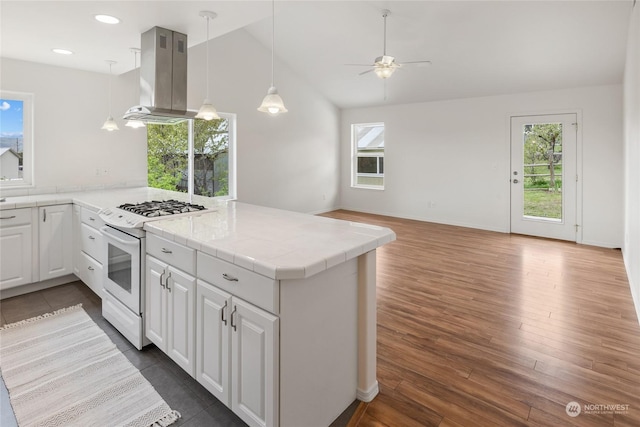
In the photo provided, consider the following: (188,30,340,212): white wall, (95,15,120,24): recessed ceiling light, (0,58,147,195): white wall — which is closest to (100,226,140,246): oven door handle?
(95,15,120,24): recessed ceiling light

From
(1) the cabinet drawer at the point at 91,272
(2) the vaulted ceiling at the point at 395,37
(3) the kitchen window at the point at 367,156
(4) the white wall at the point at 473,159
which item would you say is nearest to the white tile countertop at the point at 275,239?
(1) the cabinet drawer at the point at 91,272

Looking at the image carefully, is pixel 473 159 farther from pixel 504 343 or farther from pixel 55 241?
pixel 55 241

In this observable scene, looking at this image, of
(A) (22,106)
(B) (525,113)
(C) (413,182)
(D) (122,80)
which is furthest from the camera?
(C) (413,182)

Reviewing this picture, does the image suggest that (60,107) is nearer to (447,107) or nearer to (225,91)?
(225,91)

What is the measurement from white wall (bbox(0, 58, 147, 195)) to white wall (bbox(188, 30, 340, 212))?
3.99ft

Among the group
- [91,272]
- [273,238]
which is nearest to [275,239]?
[273,238]

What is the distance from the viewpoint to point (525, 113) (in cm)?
584

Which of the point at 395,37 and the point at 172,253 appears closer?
the point at 172,253

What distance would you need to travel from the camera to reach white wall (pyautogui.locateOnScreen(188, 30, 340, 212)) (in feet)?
18.3

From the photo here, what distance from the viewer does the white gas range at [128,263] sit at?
7.46 ft

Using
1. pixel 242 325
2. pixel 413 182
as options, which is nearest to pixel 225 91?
pixel 413 182

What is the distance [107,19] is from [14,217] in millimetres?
1971

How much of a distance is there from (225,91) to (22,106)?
266cm

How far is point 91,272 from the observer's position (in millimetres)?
3250
